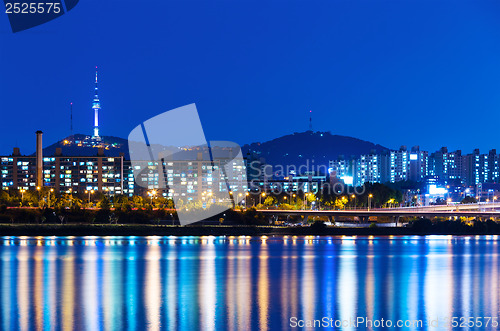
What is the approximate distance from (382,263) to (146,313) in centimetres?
1619

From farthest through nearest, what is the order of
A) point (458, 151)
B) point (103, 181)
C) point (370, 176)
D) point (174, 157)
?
point (458, 151) → point (370, 176) → point (174, 157) → point (103, 181)

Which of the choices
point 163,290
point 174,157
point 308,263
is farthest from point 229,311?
point 174,157

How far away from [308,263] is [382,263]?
10.9ft

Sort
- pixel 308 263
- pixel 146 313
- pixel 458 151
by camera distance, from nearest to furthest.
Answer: pixel 146 313, pixel 308 263, pixel 458 151

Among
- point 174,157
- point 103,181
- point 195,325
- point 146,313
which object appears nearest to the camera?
point 195,325

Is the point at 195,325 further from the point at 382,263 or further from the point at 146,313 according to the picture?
the point at 382,263

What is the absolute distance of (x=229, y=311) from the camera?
20969 mm

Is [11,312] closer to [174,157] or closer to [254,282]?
[254,282]

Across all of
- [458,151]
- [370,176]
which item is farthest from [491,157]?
[370,176]

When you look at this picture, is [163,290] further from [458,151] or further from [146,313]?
[458,151]

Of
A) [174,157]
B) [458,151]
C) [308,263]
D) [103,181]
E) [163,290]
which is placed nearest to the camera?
[163,290]

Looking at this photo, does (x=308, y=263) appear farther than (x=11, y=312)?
Yes

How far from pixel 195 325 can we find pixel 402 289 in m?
9.67

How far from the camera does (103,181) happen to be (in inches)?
4427
